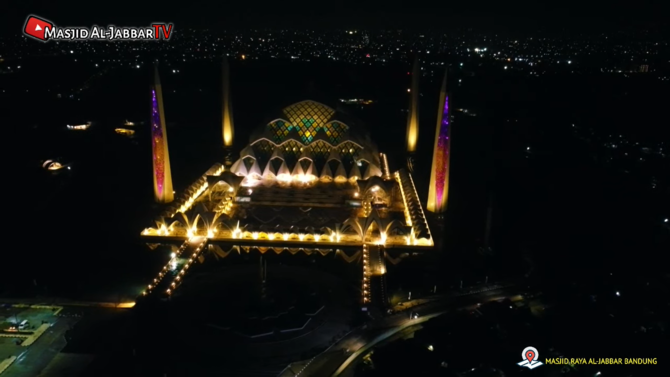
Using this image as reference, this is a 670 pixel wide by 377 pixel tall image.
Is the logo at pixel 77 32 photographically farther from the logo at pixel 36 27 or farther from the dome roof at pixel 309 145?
the dome roof at pixel 309 145

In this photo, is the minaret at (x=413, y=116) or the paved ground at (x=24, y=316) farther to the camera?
the minaret at (x=413, y=116)

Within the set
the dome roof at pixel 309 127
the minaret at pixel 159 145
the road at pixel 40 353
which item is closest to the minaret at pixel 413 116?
the dome roof at pixel 309 127

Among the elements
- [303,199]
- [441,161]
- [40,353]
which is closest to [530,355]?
[441,161]

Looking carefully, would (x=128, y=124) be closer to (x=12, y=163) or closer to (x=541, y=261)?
(x=12, y=163)

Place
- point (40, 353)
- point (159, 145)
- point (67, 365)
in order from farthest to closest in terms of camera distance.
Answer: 1. point (159, 145)
2. point (40, 353)
3. point (67, 365)

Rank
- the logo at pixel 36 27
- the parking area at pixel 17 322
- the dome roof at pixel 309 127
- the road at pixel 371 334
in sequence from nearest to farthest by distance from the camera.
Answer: the road at pixel 371 334 → the parking area at pixel 17 322 → the dome roof at pixel 309 127 → the logo at pixel 36 27

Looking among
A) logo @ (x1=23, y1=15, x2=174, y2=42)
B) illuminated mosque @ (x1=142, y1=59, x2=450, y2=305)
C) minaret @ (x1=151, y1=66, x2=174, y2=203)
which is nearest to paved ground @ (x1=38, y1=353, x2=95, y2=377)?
illuminated mosque @ (x1=142, y1=59, x2=450, y2=305)

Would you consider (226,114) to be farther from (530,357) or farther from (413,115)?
(530,357)
